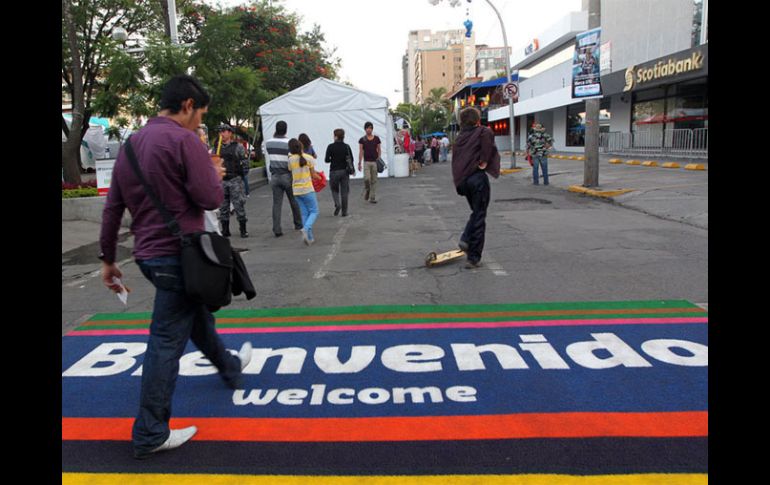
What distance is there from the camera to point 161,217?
113 inches

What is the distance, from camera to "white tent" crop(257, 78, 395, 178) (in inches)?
816

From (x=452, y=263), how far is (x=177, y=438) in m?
4.74

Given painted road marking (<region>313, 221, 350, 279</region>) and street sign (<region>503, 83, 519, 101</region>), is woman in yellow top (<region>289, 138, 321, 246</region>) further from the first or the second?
street sign (<region>503, 83, 519, 101</region>)

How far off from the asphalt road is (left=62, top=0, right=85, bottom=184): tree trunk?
17.0 feet

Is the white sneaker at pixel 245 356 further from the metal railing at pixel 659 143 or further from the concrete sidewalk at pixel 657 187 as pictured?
the metal railing at pixel 659 143

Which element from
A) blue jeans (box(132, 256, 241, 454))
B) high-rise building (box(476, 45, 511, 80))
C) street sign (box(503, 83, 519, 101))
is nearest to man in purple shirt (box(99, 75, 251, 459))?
blue jeans (box(132, 256, 241, 454))

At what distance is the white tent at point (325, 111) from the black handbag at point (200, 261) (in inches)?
710

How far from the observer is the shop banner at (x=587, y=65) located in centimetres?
1363

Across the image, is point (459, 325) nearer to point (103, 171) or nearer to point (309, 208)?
point (309, 208)

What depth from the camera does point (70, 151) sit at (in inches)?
575

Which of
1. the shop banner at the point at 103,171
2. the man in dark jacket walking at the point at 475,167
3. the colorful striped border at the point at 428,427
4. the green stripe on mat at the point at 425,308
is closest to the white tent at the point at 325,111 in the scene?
the shop banner at the point at 103,171

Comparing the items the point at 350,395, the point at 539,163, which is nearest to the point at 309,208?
the point at 350,395
